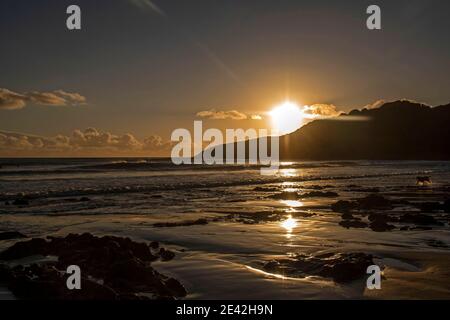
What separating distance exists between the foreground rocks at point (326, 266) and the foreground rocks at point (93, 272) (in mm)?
2640

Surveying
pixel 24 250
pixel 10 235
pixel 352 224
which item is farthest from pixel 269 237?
pixel 10 235

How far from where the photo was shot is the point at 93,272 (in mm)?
9656

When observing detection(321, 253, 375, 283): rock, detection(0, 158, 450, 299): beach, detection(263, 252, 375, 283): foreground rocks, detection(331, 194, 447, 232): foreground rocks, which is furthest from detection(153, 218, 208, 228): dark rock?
detection(321, 253, 375, 283): rock

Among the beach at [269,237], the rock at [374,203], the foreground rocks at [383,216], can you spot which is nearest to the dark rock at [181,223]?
the beach at [269,237]

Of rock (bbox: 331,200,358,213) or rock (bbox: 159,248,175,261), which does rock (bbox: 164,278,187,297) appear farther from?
rock (bbox: 331,200,358,213)

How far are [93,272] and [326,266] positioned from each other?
5.17m

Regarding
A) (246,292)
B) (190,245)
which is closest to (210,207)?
(190,245)

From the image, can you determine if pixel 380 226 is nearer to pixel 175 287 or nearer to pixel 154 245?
pixel 154 245

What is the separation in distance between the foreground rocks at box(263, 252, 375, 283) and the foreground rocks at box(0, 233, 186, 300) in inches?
104

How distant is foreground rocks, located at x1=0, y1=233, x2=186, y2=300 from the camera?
27.0ft

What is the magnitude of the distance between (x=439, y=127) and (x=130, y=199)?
180 m

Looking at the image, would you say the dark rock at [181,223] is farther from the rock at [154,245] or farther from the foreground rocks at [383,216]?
the foreground rocks at [383,216]
